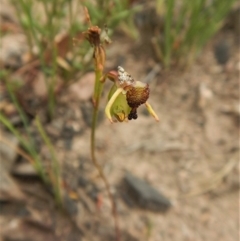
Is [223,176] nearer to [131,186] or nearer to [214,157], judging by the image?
[214,157]

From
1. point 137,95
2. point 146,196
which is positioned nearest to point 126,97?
point 137,95

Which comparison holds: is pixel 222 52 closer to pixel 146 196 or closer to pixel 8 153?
pixel 146 196

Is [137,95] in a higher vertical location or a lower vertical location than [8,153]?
lower

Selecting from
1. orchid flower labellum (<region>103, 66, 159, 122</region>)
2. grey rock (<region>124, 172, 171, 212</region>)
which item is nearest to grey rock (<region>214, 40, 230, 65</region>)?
grey rock (<region>124, 172, 171, 212</region>)

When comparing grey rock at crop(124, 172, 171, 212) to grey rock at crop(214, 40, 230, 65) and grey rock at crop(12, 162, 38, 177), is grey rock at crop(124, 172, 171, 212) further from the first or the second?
grey rock at crop(214, 40, 230, 65)

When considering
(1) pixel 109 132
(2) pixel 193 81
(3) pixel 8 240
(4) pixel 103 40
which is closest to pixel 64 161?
(1) pixel 109 132

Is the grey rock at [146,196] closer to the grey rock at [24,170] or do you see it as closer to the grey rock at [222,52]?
the grey rock at [24,170]

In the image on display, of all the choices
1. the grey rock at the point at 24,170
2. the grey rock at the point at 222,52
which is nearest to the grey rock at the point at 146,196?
the grey rock at the point at 24,170
